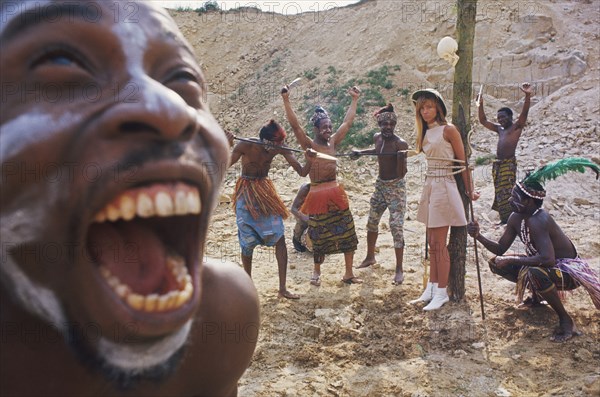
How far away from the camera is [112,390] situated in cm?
139

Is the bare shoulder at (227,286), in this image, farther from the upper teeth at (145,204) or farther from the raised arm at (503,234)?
the raised arm at (503,234)

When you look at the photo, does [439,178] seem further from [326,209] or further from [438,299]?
[326,209]

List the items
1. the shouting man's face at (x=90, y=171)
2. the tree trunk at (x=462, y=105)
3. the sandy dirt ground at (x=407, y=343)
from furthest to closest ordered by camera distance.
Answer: the tree trunk at (x=462, y=105) → the sandy dirt ground at (x=407, y=343) → the shouting man's face at (x=90, y=171)

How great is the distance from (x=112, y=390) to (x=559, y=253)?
158 inches

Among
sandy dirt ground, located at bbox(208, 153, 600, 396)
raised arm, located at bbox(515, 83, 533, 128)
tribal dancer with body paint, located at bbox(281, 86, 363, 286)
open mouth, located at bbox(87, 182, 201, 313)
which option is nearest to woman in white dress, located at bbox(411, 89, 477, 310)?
sandy dirt ground, located at bbox(208, 153, 600, 396)

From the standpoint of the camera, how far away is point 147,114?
1.19m

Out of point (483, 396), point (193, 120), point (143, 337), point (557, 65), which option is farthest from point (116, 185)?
point (557, 65)

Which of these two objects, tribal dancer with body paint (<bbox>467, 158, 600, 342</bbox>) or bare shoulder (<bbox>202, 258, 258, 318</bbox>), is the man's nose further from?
tribal dancer with body paint (<bbox>467, 158, 600, 342</bbox>)

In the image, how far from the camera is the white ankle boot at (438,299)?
4848mm

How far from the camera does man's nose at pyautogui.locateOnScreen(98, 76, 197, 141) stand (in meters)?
1.19

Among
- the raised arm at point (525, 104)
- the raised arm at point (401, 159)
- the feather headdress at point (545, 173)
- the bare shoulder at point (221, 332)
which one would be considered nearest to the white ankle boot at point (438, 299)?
the feather headdress at point (545, 173)

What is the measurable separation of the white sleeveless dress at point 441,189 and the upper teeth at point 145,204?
12.6ft

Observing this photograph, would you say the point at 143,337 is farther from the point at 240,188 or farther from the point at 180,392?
the point at 240,188

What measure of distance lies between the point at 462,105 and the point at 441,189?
74 centimetres
